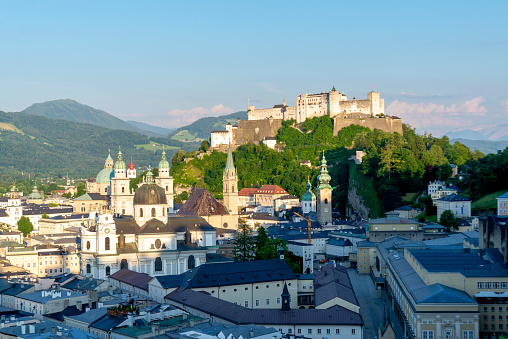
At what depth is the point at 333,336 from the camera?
138 ft

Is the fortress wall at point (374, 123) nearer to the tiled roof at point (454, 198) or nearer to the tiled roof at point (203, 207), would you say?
the tiled roof at point (454, 198)

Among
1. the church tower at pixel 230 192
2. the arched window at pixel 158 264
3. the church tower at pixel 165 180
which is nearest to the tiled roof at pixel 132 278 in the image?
the arched window at pixel 158 264

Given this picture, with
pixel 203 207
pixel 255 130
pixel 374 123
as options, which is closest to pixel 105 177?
pixel 255 130

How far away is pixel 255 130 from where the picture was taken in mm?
132375

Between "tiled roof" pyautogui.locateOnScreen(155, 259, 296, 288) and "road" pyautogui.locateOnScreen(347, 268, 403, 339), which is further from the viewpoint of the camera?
"tiled roof" pyautogui.locateOnScreen(155, 259, 296, 288)

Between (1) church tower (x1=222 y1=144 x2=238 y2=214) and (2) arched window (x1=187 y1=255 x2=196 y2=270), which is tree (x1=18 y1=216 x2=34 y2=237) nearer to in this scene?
(1) church tower (x1=222 y1=144 x2=238 y2=214)

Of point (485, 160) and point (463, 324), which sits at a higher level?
point (485, 160)

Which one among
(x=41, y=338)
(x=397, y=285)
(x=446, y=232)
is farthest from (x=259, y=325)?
(x=446, y=232)

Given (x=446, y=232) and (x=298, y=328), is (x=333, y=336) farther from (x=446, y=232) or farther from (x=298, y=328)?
(x=446, y=232)

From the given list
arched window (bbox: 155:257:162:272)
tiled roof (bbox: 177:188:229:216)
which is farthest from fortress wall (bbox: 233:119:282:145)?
arched window (bbox: 155:257:162:272)

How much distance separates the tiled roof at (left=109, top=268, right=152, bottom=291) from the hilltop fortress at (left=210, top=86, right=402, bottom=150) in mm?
69923

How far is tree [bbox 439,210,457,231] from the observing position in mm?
77312

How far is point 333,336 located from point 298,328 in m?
2.05

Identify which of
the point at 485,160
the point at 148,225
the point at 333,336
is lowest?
the point at 333,336
